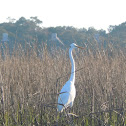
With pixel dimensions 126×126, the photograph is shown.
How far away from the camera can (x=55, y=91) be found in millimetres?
2484

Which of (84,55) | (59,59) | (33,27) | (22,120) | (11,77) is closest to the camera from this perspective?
(22,120)

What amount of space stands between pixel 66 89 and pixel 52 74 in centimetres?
36

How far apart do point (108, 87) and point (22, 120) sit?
0.95m

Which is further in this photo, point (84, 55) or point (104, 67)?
point (84, 55)

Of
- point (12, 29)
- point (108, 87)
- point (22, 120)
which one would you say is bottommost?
point (22, 120)

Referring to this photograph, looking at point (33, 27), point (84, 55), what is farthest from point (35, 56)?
point (33, 27)

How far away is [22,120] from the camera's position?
118 inches

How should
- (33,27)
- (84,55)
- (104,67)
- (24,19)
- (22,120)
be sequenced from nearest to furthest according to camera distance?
(22,120)
(104,67)
(84,55)
(33,27)
(24,19)

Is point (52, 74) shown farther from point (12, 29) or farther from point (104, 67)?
A: point (12, 29)

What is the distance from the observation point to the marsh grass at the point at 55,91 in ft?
9.03

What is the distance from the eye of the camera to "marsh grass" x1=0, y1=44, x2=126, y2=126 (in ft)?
9.03

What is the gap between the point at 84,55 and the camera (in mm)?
4059

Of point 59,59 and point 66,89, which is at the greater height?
point 59,59

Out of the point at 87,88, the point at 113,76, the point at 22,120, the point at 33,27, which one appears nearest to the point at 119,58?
the point at 113,76
